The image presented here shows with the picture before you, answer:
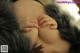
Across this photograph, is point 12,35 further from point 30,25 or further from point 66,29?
point 66,29

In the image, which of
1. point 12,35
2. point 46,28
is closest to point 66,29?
point 46,28

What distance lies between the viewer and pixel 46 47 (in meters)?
0.62

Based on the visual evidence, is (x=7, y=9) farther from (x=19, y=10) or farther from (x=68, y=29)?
(x=68, y=29)

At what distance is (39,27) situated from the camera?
2.07 ft

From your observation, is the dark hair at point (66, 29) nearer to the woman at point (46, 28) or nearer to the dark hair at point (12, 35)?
the woman at point (46, 28)

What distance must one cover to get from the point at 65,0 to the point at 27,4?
0.45 feet

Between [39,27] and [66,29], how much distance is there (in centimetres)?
10

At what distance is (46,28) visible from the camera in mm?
632

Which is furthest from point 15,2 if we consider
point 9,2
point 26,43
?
point 26,43

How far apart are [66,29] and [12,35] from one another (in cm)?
19

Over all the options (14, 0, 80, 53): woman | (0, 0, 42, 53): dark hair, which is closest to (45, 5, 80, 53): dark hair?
(14, 0, 80, 53): woman

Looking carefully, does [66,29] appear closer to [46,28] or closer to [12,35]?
[46,28]

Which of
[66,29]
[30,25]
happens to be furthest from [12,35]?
[66,29]

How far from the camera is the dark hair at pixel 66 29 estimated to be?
2.05ft
